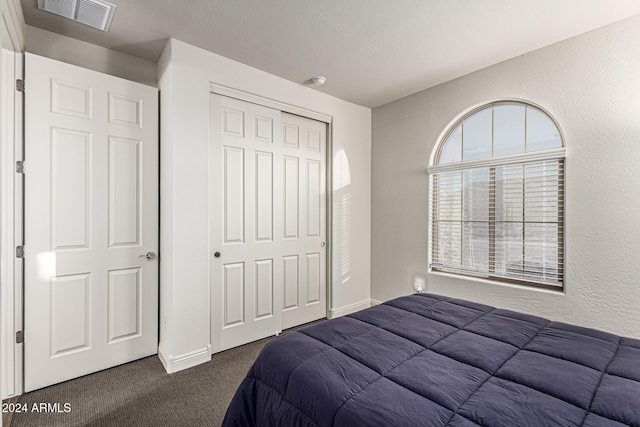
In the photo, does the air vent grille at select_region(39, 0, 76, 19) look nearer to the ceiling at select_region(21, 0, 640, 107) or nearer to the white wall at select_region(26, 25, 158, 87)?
the ceiling at select_region(21, 0, 640, 107)

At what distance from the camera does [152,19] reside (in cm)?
223

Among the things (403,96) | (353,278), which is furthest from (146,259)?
(403,96)

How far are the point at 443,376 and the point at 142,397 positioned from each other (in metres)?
2.01

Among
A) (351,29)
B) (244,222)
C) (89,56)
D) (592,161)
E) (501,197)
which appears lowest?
(244,222)

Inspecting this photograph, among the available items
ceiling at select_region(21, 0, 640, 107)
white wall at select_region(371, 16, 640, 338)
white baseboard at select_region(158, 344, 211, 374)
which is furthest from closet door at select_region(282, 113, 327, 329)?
white wall at select_region(371, 16, 640, 338)

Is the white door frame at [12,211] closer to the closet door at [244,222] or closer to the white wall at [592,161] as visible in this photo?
the closet door at [244,222]

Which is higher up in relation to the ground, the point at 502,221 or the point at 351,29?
the point at 351,29

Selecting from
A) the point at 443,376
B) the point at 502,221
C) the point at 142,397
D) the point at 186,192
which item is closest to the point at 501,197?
the point at 502,221

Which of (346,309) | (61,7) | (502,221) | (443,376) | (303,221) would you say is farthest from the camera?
(346,309)

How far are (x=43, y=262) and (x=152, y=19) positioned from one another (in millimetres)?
1888

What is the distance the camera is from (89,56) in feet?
8.41

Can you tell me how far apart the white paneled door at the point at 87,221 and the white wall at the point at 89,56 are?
0.24 m

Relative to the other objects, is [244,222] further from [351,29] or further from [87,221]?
[351,29]

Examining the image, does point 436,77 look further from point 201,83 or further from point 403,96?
point 201,83
